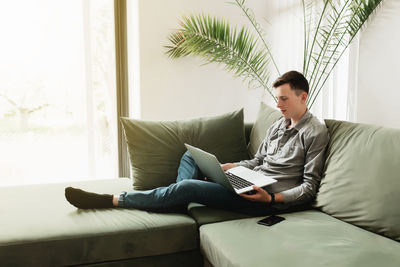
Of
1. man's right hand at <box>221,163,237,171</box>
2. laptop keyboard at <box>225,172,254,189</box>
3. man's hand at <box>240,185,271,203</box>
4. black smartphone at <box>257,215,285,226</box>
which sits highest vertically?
man's right hand at <box>221,163,237,171</box>

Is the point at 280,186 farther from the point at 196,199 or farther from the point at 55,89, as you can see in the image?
the point at 55,89

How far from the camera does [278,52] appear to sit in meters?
3.53

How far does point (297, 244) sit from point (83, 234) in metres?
0.90

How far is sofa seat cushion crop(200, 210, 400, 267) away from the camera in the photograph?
1354mm

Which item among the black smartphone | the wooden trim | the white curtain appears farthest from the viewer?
the wooden trim

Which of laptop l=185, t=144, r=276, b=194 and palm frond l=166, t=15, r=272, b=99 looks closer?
laptop l=185, t=144, r=276, b=194

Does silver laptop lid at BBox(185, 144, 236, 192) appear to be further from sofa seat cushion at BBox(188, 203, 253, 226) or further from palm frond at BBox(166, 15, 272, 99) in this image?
palm frond at BBox(166, 15, 272, 99)

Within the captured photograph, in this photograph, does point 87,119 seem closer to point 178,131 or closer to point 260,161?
point 178,131

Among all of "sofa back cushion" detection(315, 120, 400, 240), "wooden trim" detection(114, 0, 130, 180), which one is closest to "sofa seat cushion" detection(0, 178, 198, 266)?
"sofa back cushion" detection(315, 120, 400, 240)

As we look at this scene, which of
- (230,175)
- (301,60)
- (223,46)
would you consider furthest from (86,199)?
(301,60)

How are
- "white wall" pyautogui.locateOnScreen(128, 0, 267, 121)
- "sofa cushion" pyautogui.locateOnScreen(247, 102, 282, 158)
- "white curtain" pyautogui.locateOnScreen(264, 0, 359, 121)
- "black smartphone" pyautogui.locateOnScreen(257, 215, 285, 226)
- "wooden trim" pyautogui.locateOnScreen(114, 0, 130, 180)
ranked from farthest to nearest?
"wooden trim" pyautogui.locateOnScreen(114, 0, 130, 180)
"white wall" pyautogui.locateOnScreen(128, 0, 267, 121)
"white curtain" pyautogui.locateOnScreen(264, 0, 359, 121)
"sofa cushion" pyautogui.locateOnScreen(247, 102, 282, 158)
"black smartphone" pyautogui.locateOnScreen(257, 215, 285, 226)

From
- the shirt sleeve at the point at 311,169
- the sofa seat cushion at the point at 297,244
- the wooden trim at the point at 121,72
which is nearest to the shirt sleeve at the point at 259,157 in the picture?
the shirt sleeve at the point at 311,169

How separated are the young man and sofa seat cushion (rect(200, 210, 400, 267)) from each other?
4.1 inches

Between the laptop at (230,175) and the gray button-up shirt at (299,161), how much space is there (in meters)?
0.10
